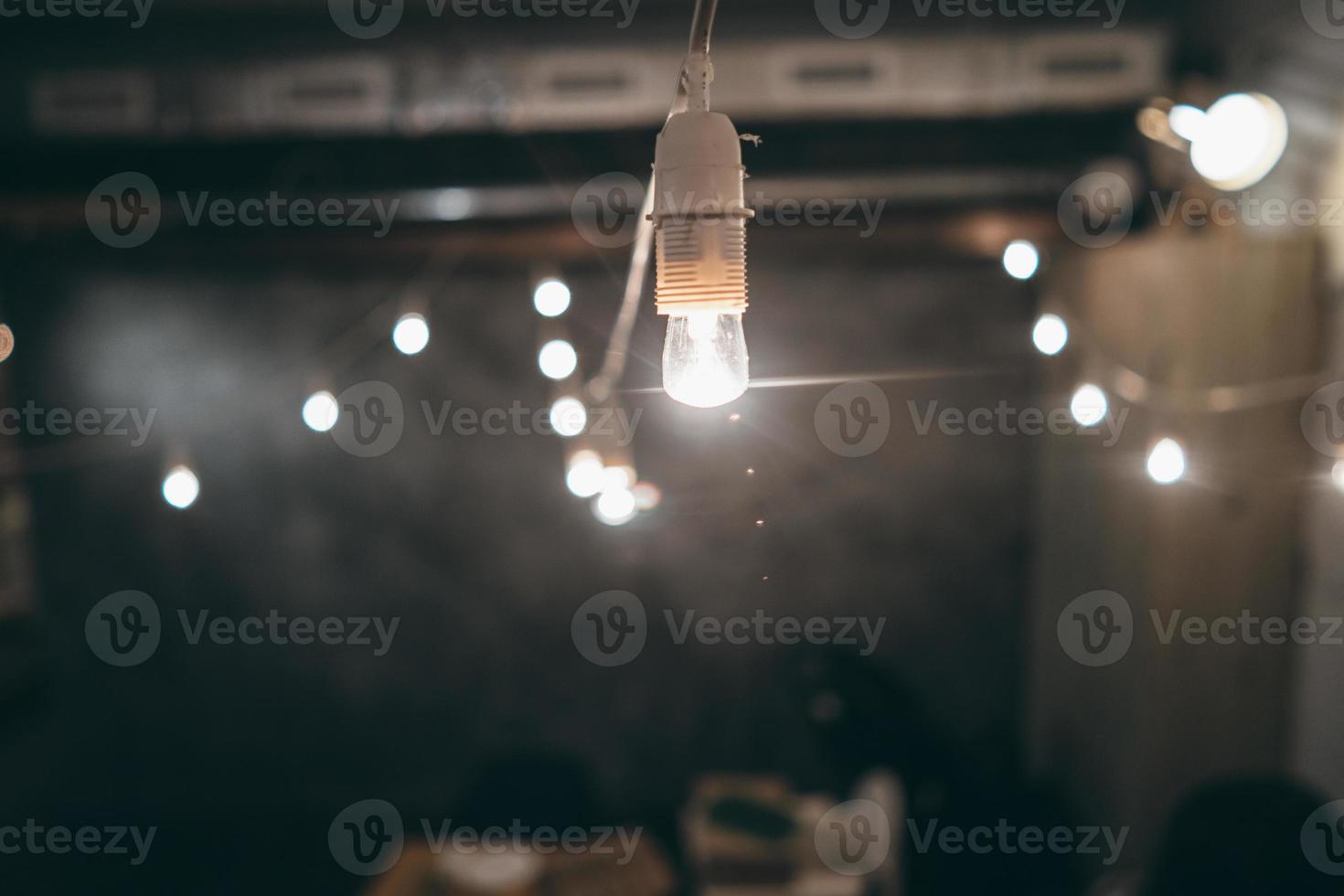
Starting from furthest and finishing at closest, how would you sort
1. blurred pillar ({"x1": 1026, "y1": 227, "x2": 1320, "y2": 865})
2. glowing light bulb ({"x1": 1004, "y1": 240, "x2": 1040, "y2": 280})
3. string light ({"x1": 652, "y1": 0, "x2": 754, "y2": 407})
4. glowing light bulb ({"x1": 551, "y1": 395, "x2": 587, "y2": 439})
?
glowing light bulb ({"x1": 1004, "y1": 240, "x2": 1040, "y2": 280}) < glowing light bulb ({"x1": 551, "y1": 395, "x2": 587, "y2": 439}) < blurred pillar ({"x1": 1026, "y1": 227, "x2": 1320, "y2": 865}) < string light ({"x1": 652, "y1": 0, "x2": 754, "y2": 407})

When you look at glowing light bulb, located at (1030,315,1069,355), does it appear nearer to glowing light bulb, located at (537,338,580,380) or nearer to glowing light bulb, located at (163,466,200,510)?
glowing light bulb, located at (537,338,580,380)

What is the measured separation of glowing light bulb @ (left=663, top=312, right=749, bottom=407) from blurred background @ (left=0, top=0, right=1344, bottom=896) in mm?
1296

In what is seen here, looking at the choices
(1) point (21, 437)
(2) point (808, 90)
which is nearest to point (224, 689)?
(1) point (21, 437)

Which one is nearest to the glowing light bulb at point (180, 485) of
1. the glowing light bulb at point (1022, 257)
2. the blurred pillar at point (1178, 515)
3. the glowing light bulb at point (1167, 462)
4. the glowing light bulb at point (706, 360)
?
the glowing light bulb at point (706, 360)

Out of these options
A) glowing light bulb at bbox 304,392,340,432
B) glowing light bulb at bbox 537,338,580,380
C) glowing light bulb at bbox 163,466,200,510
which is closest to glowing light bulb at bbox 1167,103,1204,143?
glowing light bulb at bbox 537,338,580,380

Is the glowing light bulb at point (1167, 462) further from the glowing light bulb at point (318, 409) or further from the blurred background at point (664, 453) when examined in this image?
the glowing light bulb at point (318, 409)

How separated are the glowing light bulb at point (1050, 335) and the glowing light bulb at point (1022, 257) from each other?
0.26 meters

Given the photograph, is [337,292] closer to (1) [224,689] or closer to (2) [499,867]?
(1) [224,689]

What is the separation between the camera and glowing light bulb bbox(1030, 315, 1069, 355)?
11.7 feet

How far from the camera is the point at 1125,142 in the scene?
3221 mm

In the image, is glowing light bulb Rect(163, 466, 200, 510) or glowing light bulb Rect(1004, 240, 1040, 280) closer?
glowing light bulb Rect(163, 466, 200, 510)

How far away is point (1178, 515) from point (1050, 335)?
87 centimetres

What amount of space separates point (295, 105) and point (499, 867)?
3.34m

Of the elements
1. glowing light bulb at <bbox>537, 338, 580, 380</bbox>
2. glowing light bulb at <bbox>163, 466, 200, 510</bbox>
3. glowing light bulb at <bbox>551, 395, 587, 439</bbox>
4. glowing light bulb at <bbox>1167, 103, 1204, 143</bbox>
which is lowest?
glowing light bulb at <bbox>163, 466, 200, 510</bbox>
